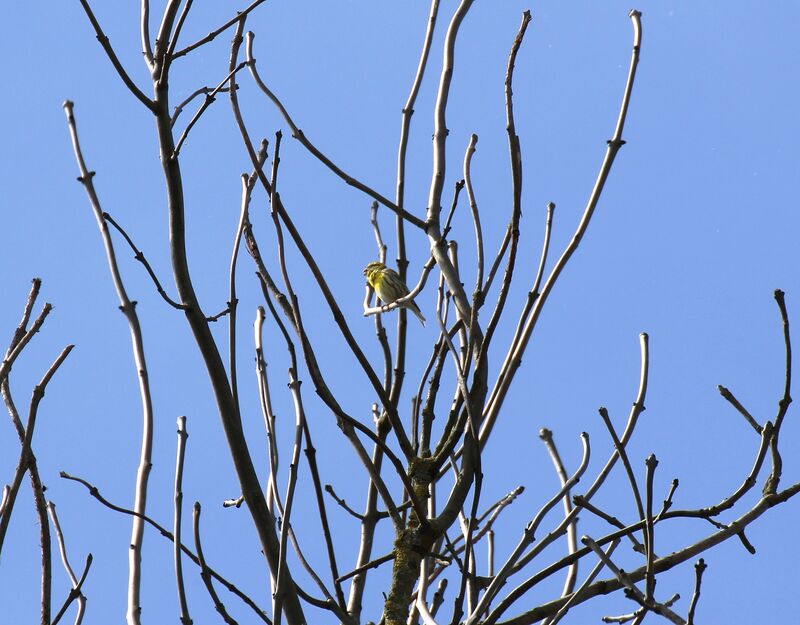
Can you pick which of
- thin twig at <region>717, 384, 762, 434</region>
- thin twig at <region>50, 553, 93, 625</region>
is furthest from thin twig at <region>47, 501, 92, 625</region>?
thin twig at <region>717, 384, 762, 434</region>

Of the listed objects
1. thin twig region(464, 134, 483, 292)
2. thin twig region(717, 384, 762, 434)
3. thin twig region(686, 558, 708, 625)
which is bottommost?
thin twig region(686, 558, 708, 625)

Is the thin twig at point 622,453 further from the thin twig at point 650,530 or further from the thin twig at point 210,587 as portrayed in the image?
the thin twig at point 210,587

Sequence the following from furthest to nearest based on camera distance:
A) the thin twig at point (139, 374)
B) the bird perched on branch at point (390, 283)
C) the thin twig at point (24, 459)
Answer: the bird perched on branch at point (390, 283)
the thin twig at point (139, 374)
the thin twig at point (24, 459)

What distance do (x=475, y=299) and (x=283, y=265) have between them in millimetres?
573

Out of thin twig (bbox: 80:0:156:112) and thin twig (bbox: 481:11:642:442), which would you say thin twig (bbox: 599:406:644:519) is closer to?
thin twig (bbox: 481:11:642:442)

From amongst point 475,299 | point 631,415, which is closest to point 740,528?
point 631,415

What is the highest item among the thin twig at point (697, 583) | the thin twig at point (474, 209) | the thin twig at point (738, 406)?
the thin twig at point (474, 209)

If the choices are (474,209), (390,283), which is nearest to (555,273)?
(474,209)

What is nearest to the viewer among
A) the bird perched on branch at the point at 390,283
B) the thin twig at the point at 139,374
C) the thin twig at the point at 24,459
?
the thin twig at the point at 24,459

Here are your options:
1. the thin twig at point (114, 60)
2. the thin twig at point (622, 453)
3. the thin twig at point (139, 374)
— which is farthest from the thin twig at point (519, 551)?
the thin twig at point (114, 60)

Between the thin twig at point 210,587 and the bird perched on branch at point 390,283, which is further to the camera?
the bird perched on branch at point 390,283

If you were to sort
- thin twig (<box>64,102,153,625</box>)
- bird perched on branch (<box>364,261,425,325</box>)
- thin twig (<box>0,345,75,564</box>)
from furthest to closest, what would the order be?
1. bird perched on branch (<box>364,261,425,325</box>)
2. thin twig (<box>64,102,153,625</box>)
3. thin twig (<box>0,345,75,564</box>)

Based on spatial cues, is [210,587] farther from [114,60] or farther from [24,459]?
[114,60]

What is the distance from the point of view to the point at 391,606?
2.98 meters
